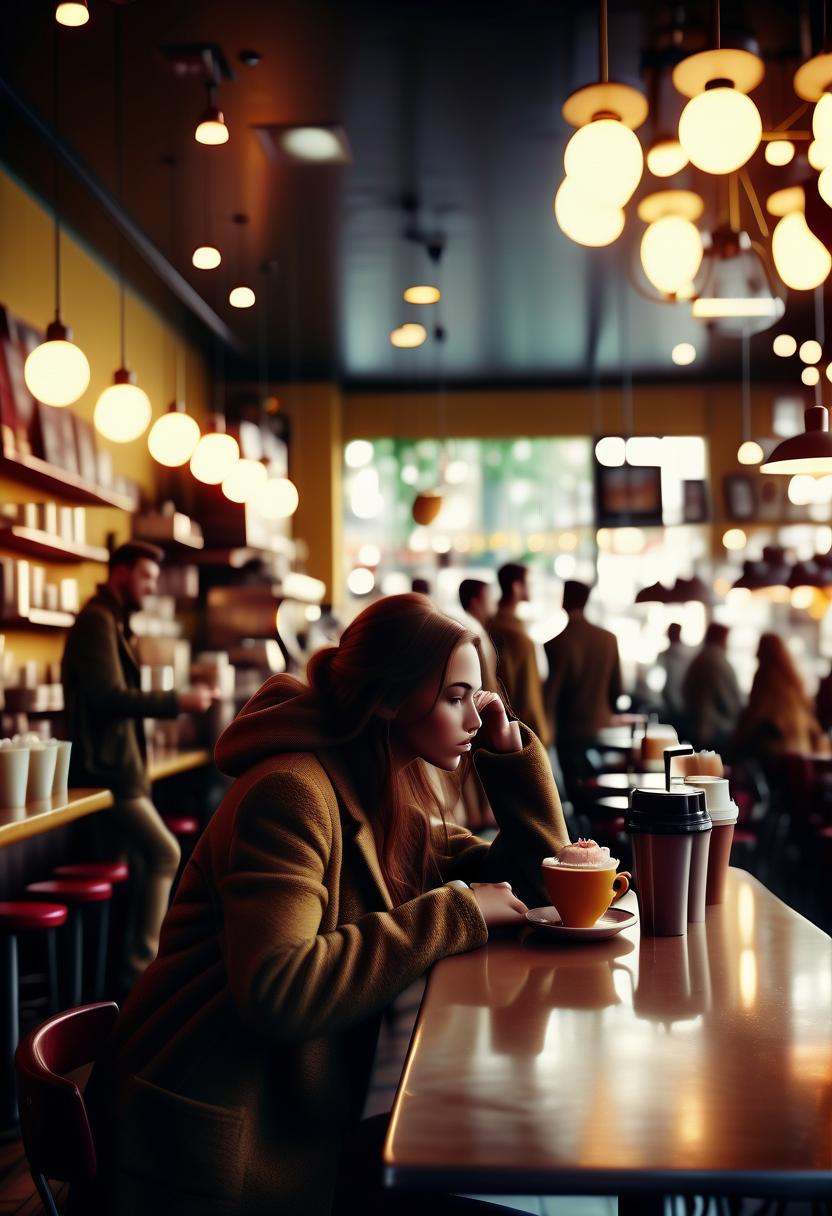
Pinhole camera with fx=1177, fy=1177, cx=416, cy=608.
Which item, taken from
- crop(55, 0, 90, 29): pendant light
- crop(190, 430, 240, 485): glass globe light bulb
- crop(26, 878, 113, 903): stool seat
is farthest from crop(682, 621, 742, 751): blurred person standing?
crop(55, 0, 90, 29): pendant light

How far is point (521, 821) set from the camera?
2.09 m

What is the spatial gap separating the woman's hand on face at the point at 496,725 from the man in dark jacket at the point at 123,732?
2.93 m

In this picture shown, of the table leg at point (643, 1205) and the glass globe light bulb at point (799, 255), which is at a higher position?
the glass globe light bulb at point (799, 255)

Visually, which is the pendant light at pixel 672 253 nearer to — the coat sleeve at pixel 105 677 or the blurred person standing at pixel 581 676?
the coat sleeve at pixel 105 677

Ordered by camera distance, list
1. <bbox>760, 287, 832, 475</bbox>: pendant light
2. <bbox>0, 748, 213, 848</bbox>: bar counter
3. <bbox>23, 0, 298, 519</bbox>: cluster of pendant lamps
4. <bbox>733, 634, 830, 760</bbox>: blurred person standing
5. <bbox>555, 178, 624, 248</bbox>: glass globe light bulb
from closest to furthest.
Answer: <bbox>555, 178, 624, 248</bbox>: glass globe light bulb → <bbox>760, 287, 832, 475</bbox>: pendant light → <bbox>0, 748, 213, 848</bbox>: bar counter → <bbox>23, 0, 298, 519</bbox>: cluster of pendant lamps → <bbox>733, 634, 830, 760</bbox>: blurred person standing

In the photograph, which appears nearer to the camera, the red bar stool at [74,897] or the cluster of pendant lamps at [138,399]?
the cluster of pendant lamps at [138,399]

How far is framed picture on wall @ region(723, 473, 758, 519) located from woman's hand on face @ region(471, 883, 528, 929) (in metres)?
9.45

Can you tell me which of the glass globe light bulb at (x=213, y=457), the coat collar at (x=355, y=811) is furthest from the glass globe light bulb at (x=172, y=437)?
the coat collar at (x=355, y=811)

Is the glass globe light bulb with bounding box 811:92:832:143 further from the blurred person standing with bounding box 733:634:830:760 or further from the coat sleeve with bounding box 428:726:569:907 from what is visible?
the blurred person standing with bounding box 733:634:830:760

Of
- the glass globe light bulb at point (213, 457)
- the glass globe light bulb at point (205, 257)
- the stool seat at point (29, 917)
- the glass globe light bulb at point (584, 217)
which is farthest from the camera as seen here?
the glass globe light bulb at point (213, 457)

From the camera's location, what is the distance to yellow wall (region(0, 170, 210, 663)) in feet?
19.0

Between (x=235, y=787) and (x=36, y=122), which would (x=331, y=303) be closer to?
(x=36, y=122)

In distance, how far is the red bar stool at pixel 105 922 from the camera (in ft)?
14.9

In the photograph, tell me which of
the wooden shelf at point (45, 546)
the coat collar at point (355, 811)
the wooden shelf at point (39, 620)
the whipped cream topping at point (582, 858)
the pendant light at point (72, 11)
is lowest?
the whipped cream topping at point (582, 858)
